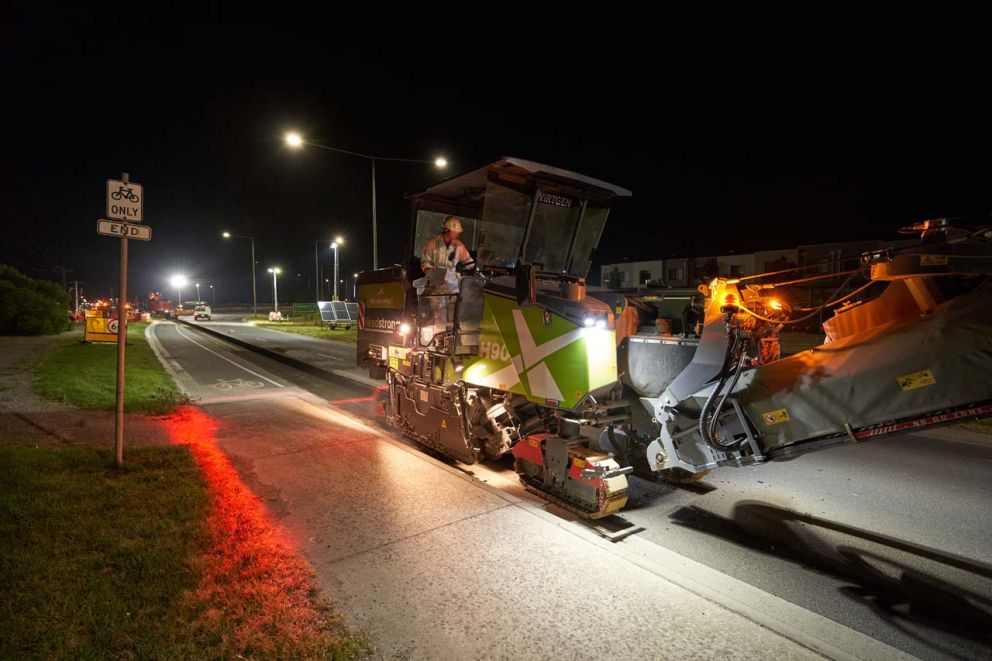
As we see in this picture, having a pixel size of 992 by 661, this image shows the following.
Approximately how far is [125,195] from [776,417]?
6.85m

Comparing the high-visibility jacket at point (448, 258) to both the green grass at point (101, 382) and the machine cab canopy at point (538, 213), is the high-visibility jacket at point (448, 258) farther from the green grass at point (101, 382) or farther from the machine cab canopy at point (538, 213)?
the green grass at point (101, 382)

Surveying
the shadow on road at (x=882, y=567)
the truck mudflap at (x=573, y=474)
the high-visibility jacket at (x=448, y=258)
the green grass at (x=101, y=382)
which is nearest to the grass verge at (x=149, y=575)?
the truck mudflap at (x=573, y=474)

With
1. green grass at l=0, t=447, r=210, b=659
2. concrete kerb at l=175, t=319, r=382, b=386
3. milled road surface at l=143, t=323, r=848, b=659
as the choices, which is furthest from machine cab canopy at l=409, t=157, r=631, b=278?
concrete kerb at l=175, t=319, r=382, b=386

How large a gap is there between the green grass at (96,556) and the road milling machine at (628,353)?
2980 mm

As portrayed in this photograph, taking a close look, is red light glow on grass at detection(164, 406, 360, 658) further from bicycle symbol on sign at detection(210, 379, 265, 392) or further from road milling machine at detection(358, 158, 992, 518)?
bicycle symbol on sign at detection(210, 379, 265, 392)

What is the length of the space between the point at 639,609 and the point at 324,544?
96.8 inches

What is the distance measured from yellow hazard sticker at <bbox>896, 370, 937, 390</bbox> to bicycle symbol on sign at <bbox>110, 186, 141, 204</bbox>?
7.31m

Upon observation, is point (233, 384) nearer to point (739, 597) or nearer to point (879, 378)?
point (739, 597)

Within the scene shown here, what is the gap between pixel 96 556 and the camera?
3756 millimetres

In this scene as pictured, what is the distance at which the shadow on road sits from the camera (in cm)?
344

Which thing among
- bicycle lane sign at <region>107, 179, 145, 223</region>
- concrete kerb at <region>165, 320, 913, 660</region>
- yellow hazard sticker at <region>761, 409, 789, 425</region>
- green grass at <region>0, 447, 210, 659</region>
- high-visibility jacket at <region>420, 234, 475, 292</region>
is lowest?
concrete kerb at <region>165, 320, 913, 660</region>

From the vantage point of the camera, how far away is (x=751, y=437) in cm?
369

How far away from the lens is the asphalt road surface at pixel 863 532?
3.59 metres

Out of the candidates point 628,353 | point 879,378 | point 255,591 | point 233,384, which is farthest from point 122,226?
point 233,384
